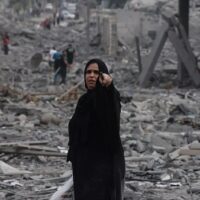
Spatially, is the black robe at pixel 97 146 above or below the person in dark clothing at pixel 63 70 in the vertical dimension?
above

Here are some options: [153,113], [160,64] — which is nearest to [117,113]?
[153,113]

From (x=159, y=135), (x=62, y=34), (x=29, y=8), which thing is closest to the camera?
(x=159, y=135)

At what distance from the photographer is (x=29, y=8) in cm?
8944

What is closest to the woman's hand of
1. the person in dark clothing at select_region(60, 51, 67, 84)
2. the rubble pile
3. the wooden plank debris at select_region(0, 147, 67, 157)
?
the rubble pile

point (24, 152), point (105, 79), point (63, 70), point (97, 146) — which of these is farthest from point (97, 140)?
point (63, 70)

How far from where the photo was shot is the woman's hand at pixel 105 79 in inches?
236

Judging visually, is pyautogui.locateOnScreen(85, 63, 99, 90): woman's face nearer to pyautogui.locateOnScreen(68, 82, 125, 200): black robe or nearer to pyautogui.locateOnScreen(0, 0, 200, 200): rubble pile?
pyautogui.locateOnScreen(68, 82, 125, 200): black robe

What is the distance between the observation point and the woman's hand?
600 cm

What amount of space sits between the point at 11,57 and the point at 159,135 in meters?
Result: 24.9

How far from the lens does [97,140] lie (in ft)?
20.2

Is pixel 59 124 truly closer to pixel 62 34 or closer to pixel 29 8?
pixel 62 34

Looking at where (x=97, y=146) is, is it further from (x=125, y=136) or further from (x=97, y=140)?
(x=125, y=136)

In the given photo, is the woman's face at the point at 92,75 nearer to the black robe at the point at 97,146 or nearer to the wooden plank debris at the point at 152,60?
the black robe at the point at 97,146

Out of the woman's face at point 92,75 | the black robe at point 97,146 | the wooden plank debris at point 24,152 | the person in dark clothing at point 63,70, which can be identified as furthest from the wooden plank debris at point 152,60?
the woman's face at point 92,75
